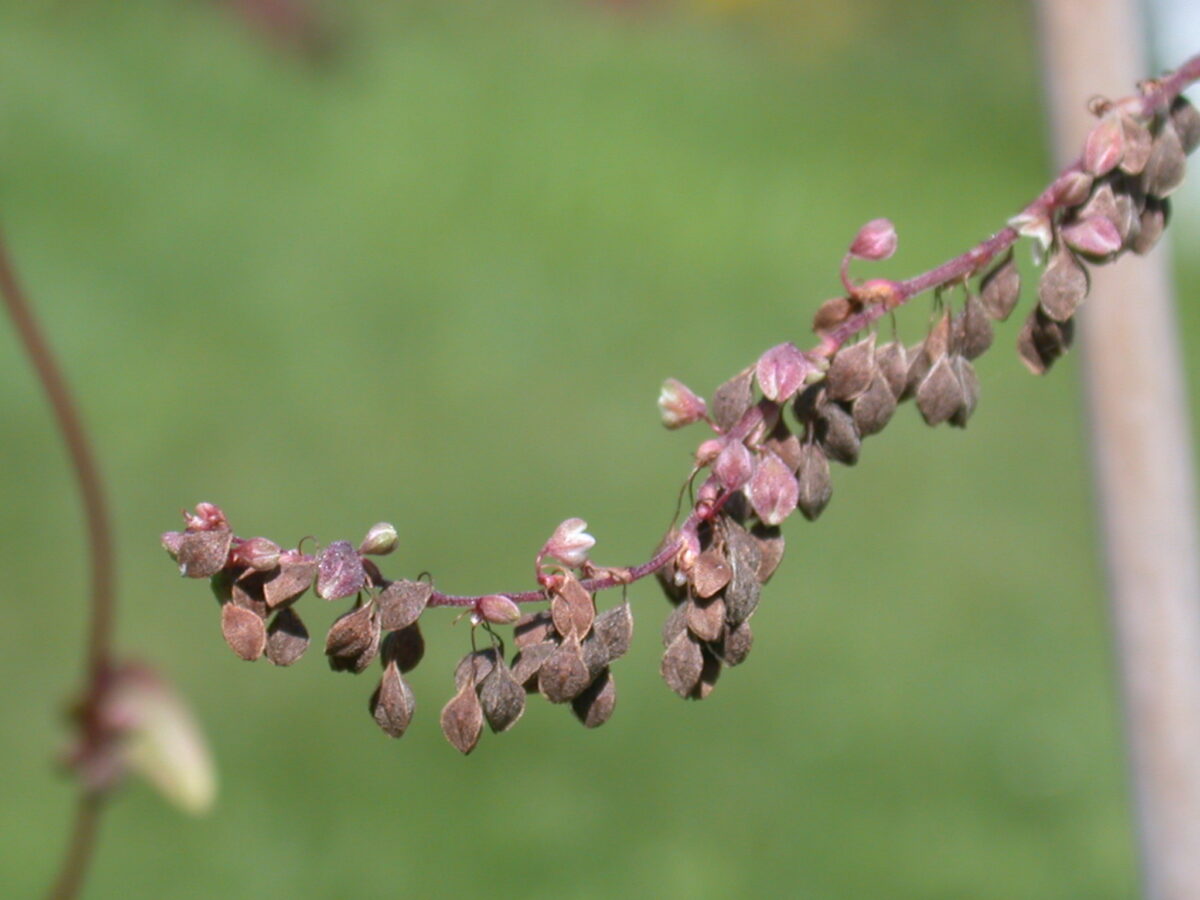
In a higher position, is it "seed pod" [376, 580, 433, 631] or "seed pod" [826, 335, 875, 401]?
"seed pod" [826, 335, 875, 401]

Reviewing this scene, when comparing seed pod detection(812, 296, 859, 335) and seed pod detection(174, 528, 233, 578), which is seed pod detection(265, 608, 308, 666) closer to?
seed pod detection(174, 528, 233, 578)

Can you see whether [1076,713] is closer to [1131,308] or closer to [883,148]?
[1131,308]

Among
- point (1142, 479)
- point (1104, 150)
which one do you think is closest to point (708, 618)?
point (1104, 150)

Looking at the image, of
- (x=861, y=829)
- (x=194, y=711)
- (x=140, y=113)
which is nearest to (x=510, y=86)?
(x=140, y=113)

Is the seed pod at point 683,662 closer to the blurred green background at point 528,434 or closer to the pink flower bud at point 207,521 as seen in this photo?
the pink flower bud at point 207,521

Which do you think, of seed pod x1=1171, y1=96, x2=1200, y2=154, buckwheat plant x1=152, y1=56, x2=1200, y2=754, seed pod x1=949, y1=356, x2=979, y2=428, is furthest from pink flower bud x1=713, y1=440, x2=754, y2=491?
seed pod x1=1171, y1=96, x2=1200, y2=154

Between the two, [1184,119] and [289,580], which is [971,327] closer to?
[1184,119]
